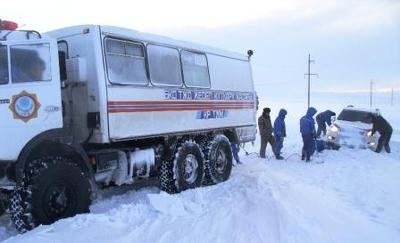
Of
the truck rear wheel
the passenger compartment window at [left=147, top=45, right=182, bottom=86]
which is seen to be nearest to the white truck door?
the passenger compartment window at [left=147, top=45, right=182, bottom=86]

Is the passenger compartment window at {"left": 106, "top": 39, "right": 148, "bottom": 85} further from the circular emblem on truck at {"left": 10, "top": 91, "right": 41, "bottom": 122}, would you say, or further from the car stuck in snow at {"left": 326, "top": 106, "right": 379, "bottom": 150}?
the car stuck in snow at {"left": 326, "top": 106, "right": 379, "bottom": 150}

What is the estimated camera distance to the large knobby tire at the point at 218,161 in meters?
11.7

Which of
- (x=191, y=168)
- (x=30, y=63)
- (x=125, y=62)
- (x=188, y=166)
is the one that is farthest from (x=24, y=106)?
(x=191, y=168)

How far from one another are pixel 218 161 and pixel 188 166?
1444 mm

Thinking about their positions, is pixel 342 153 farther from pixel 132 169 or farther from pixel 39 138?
pixel 39 138

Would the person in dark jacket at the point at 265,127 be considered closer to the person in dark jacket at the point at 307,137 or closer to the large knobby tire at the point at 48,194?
the person in dark jacket at the point at 307,137

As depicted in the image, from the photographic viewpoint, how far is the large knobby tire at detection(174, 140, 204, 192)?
10508 mm

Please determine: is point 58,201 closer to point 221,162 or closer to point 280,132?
point 221,162

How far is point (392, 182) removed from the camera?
41.3 ft

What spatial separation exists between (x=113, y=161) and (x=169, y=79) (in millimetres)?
2092

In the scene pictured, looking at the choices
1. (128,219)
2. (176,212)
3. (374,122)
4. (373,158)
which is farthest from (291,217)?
(374,122)

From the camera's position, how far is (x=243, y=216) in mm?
7699

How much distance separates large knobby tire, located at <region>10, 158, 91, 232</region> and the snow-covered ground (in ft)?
1.34

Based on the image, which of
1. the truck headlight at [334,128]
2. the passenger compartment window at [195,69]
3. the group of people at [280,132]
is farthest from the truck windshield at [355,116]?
the passenger compartment window at [195,69]
